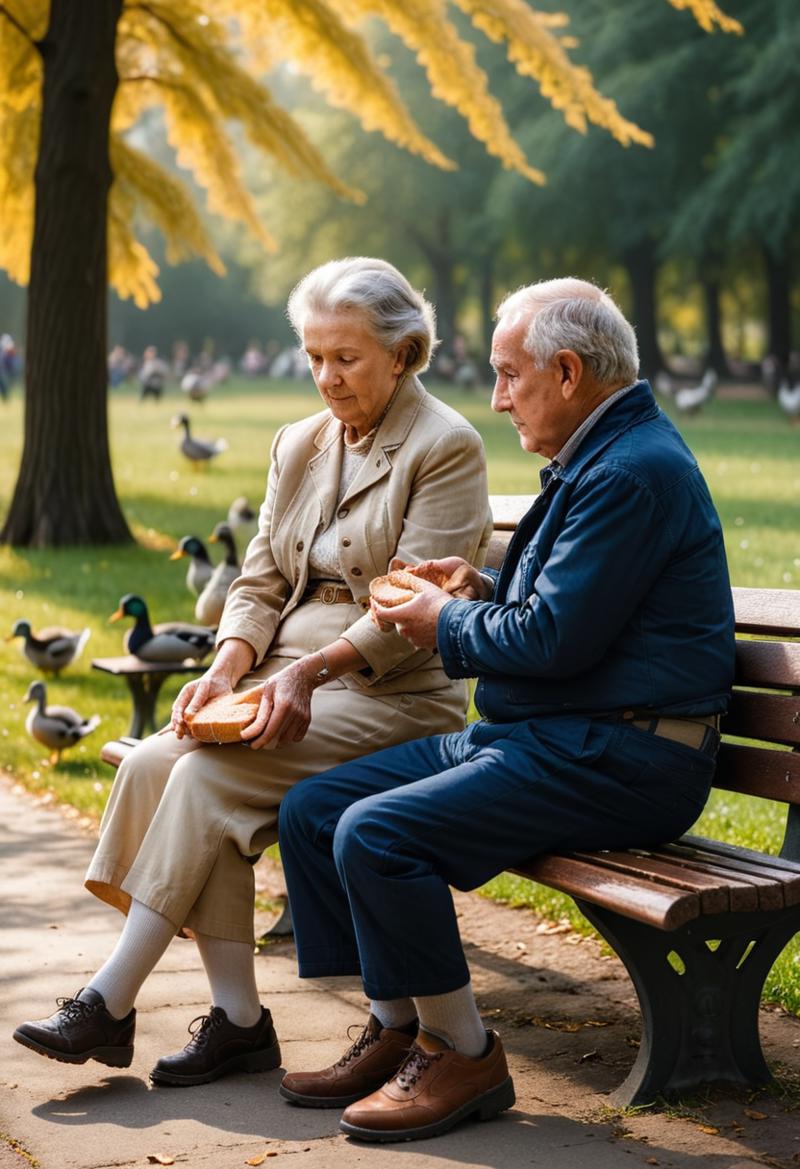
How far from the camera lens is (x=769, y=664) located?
12.4ft

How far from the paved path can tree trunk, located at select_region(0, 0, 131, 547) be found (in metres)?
8.60

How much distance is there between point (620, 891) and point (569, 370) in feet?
3.70

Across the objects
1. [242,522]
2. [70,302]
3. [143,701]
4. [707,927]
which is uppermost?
[70,302]

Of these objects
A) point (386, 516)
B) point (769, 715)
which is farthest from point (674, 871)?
point (386, 516)

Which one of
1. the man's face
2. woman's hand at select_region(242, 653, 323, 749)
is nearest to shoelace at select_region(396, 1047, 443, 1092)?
woman's hand at select_region(242, 653, 323, 749)

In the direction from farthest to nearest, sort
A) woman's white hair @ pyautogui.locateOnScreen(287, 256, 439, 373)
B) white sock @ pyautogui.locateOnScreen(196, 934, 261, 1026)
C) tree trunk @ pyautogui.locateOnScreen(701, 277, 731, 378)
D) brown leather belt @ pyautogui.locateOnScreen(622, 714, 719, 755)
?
tree trunk @ pyautogui.locateOnScreen(701, 277, 731, 378) → woman's white hair @ pyautogui.locateOnScreen(287, 256, 439, 373) → white sock @ pyautogui.locateOnScreen(196, 934, 261, 1026) → brown leather belt @ pyautogui.locateOnScreen(622, 714, 719, 755)

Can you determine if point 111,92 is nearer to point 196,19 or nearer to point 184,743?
point 196,19

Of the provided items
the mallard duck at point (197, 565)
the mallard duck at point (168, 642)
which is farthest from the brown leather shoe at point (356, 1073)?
the mallard duck at point (197, 565)

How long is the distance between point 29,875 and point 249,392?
49323 mm

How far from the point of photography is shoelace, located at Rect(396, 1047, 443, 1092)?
352 cm

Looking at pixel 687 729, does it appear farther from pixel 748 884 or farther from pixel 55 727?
pixel 55 727

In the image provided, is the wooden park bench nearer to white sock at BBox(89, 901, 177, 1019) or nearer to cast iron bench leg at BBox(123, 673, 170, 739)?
white sock at BBox(89, 901, 177, 1019)

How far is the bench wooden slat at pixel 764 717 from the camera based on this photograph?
373cm

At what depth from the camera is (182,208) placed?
15.9m
